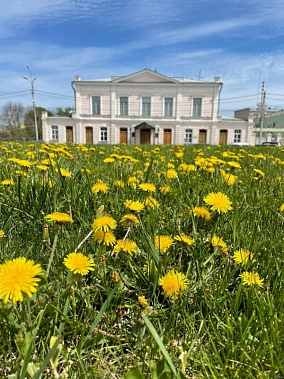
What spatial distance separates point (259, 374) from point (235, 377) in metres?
0.05

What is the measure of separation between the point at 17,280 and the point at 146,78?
2803 centimetres

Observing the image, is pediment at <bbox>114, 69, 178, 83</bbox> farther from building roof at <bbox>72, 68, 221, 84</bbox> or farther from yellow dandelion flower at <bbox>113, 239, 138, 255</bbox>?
yellow dandelion flower at <bbox>113, 239, 138, 255</bbox>

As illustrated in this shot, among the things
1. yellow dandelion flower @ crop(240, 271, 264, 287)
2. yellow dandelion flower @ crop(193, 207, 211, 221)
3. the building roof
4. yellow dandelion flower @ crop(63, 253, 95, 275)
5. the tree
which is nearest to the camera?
yellow dandelion flower @ crop(63, 253, 95, 275)

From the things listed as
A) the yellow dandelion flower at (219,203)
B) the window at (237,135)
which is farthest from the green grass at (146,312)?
the window at (237,135)

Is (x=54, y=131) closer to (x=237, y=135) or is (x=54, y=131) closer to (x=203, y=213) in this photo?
(x=237, y=135)

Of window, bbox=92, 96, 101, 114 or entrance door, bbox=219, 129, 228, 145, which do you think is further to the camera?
entrance door, bbox=219, 129, 228, 145

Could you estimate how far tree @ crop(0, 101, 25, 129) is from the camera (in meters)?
40.6

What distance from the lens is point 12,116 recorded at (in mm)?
41188

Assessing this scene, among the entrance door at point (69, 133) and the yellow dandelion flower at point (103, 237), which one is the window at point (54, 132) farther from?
the yellow dandelion flower at point (103, 237)

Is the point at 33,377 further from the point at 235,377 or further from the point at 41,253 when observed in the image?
the point at 41,253

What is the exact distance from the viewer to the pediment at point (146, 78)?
2584cm

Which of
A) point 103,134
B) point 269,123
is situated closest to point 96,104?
point 103,134

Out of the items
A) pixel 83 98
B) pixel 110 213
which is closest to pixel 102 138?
pixel 83 98

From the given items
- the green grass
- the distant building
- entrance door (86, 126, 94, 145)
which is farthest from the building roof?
the green grass
